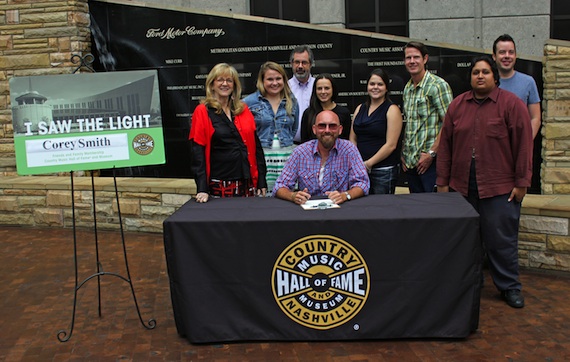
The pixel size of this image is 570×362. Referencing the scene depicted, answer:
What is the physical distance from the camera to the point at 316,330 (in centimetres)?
457

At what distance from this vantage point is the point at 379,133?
5.60 metres

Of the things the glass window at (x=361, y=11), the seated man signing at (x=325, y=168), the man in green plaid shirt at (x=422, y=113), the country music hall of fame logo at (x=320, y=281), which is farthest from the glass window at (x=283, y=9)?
the country music hall of fame logo at (x=320, y=281)

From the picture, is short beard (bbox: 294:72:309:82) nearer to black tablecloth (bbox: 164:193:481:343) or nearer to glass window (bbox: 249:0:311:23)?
black tablecloth (bbox: 164:193:481:343)

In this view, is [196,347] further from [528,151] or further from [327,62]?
[327,62]

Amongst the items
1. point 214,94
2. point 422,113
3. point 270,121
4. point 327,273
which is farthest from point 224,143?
point 422,113

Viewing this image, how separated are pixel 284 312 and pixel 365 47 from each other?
458 cm

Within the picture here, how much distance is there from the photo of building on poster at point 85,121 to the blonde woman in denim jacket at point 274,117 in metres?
0.99

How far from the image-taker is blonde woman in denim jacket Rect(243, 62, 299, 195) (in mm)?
5667

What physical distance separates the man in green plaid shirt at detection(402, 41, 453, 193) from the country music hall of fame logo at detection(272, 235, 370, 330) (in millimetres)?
1521

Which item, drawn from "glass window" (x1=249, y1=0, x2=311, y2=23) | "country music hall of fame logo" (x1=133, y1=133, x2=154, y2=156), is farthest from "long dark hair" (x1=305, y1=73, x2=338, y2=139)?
"glass window" (x1=249, y1=0, x2=311, y2=23)

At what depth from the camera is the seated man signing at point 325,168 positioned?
16.3ft

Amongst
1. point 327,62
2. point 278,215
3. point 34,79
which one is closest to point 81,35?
point 327,62

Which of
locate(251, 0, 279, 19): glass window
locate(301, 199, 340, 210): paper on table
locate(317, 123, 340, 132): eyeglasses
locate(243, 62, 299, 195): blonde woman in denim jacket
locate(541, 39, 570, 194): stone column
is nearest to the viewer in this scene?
locate(301, 199, 340, 210): paper on table

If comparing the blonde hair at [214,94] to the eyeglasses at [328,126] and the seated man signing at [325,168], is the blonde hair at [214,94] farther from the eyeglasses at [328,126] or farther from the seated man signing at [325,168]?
the eyeglasses at [328,126]
